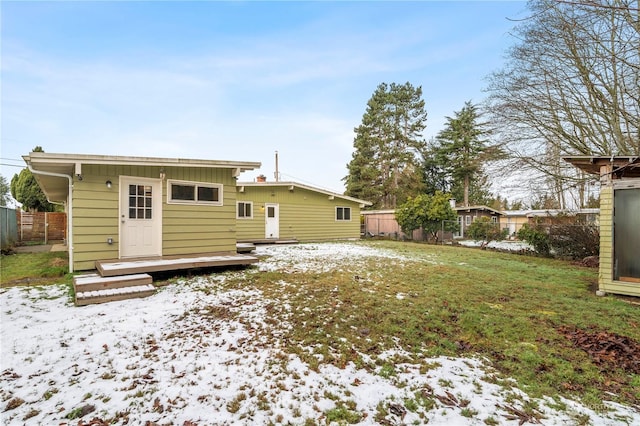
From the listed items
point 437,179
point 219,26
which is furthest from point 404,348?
point 437,179

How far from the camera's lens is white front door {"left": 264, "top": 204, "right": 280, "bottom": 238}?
14312 millimetres

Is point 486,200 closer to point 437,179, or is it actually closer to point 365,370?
point 437,179

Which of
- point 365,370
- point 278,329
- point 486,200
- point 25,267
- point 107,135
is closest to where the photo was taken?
point 365,370

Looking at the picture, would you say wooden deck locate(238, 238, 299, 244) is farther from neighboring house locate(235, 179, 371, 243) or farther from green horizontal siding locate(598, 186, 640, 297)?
green horizontal siding locate(598, 186, 640, 297)

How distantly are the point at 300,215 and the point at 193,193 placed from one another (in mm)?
8236

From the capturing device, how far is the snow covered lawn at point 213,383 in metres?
2.13

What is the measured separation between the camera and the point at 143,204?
272 inches

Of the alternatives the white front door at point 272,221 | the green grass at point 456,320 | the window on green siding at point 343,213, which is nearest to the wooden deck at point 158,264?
the green grass at point 456,320

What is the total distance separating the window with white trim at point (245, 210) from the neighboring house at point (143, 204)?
5553 millimetres

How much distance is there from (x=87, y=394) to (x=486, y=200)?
4188cm

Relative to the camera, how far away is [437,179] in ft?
108

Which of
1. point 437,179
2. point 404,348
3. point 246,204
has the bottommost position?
→ point 404,348

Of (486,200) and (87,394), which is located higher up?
(486,200)

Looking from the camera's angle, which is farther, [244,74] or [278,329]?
[244,74]
